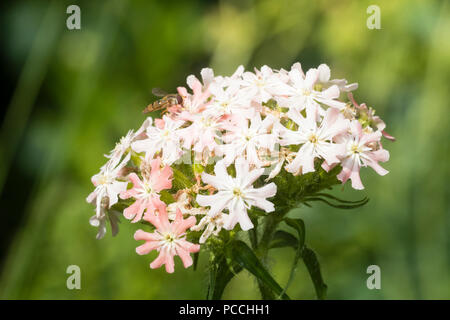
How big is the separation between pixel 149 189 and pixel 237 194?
17cm

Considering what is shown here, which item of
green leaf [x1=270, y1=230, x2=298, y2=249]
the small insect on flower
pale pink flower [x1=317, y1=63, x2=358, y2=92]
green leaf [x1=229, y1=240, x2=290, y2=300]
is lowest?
green leaf [x1=229, y1=240, x2=290, y2=300]

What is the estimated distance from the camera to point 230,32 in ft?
8.99

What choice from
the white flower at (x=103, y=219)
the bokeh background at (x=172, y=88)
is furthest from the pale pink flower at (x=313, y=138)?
the bokeh background at (x=172, y=88)

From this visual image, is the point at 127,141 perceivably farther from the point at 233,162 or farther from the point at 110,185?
Result: the point at 233,162

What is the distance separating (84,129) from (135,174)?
1770 millimetres

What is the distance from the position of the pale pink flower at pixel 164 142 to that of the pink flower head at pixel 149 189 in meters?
0.02

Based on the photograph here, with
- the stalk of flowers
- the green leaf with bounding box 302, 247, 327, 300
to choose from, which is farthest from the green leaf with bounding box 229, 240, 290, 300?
the green leaf with bounding box 302, 247, 327, 300

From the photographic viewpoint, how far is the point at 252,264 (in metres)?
1.04

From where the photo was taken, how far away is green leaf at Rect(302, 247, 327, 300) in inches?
45.3

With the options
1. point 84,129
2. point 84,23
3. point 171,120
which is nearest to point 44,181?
point 84,129

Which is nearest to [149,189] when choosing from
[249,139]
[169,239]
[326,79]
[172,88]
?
[169,239]

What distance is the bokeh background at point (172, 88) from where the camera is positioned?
2385mm

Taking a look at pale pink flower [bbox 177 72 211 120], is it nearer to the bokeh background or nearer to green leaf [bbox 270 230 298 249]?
green leaf [bbox 270 230 298 249]

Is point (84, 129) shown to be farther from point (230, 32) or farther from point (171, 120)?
point (171, 120)
